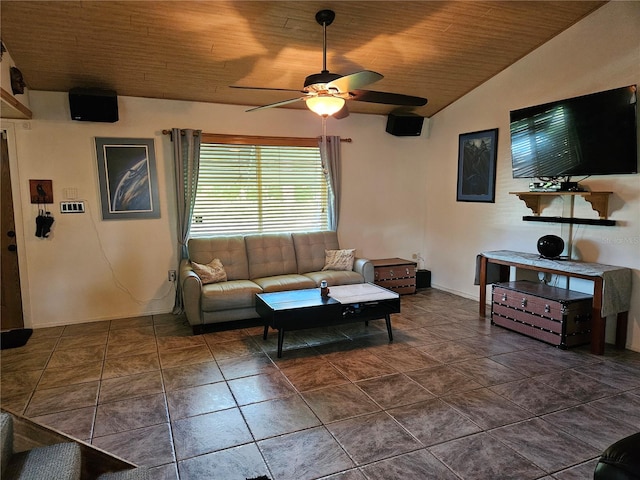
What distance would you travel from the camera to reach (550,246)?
13.7 ft

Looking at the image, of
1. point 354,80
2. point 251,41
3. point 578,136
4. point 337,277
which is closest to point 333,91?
point 354,80

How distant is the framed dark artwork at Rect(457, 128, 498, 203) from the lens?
17.0 feet

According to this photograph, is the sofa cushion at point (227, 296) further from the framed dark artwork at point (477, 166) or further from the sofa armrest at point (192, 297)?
the framed dark artwork at point (477, 166)

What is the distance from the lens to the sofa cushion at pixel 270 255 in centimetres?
505

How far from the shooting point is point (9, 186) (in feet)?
14.2

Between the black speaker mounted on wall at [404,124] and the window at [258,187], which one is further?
the black speaker mounted on wall at [404,124]

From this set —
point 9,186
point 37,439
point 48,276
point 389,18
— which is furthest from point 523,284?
point 9,186

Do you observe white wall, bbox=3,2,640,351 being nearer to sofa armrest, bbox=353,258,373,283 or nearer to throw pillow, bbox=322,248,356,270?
throw pillow, bbox=322,248,356,270

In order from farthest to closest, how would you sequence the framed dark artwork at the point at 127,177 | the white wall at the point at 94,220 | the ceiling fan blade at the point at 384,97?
the framed dark artwork at the point at 127,177 → the white wall at the point at 94,220 → the ceiling fan blade at the point at 384,97

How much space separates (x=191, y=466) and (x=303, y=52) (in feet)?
11.9

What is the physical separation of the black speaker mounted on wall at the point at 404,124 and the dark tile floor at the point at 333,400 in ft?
9.68

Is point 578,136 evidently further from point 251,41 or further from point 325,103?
point 251,41

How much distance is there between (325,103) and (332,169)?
2408 millimetres

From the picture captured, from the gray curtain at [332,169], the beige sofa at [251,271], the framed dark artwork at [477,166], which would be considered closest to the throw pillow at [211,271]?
the beige sofa at [251,271]
